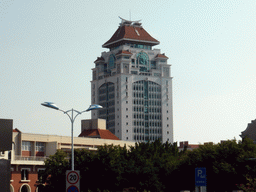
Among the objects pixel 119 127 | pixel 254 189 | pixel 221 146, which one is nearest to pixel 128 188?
pixel 221 146

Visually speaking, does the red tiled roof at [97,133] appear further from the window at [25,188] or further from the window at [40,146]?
the window at [25,188]

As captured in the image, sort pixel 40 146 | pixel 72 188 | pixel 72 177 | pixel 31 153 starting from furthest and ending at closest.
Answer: pixel 40 146 < pixel 31 153 < pixel 72 177 < pixel 72 188

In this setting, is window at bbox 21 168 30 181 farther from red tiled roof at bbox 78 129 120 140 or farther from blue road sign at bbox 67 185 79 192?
blue road sign at bbox 67 185 79 192

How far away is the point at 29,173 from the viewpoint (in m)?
102

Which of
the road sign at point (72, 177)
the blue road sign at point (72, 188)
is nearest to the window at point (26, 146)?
the road sign at point (72, 177)

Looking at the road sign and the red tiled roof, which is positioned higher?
the red tiled roof

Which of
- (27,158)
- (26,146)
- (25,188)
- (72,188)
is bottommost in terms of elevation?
(25,188)

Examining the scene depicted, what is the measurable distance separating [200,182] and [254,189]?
83.6 ft

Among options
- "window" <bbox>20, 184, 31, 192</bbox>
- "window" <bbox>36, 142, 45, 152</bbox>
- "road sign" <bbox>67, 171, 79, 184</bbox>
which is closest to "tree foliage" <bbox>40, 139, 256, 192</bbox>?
"window" <bbox>20, 184, 31, 192</bbox>

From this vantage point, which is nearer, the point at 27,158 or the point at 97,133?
the point at 27,158

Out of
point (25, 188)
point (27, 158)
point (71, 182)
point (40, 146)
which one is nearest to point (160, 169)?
point (25, 188)

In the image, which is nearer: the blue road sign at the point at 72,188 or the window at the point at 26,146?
the blue road sign at the point at 72,188

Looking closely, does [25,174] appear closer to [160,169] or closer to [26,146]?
[26,146]

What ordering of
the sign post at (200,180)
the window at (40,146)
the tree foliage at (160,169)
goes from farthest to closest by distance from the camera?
the window at (40,146)
the tree foliage at (160,169)
the sign post at (200,180)
